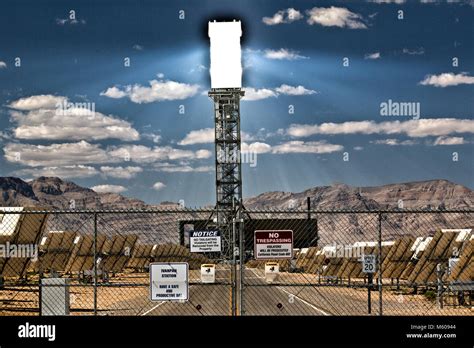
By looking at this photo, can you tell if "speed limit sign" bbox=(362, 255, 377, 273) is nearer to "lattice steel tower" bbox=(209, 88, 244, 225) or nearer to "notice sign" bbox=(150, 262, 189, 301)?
"notice sign" bbox=(150, 262, 189, 301)

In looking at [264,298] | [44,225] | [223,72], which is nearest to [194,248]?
[44,225]

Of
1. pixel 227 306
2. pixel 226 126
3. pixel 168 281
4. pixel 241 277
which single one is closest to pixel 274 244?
pixel 241 277

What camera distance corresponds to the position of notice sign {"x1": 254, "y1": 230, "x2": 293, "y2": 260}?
16.0m

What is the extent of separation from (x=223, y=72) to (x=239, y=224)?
70.1m

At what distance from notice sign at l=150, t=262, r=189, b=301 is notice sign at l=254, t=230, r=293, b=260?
5.44 ft

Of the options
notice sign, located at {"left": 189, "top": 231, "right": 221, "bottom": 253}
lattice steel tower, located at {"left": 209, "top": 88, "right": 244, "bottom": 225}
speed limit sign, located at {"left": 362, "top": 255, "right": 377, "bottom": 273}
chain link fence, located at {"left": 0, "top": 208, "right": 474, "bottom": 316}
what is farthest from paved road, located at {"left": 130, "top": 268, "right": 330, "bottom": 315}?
lattice steel tower, located at {"left": 209, "top": 88, "right": 244, "bottom": 225}

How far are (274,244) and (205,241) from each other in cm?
150

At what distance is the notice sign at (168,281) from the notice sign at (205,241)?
530 millimetres

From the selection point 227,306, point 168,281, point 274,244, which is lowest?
point 227,306

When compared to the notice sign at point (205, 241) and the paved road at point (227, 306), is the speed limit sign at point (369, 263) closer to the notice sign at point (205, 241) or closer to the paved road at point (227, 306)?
the paved road at point (227, 306)

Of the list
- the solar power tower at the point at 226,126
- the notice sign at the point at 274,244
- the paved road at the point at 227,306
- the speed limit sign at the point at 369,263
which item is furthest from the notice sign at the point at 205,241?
the solar power tower at the point at 226,126

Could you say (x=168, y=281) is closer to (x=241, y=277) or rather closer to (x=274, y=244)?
(x=241, y=277)

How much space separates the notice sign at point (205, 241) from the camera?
15.8 m

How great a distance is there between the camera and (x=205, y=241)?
15.9 meters
